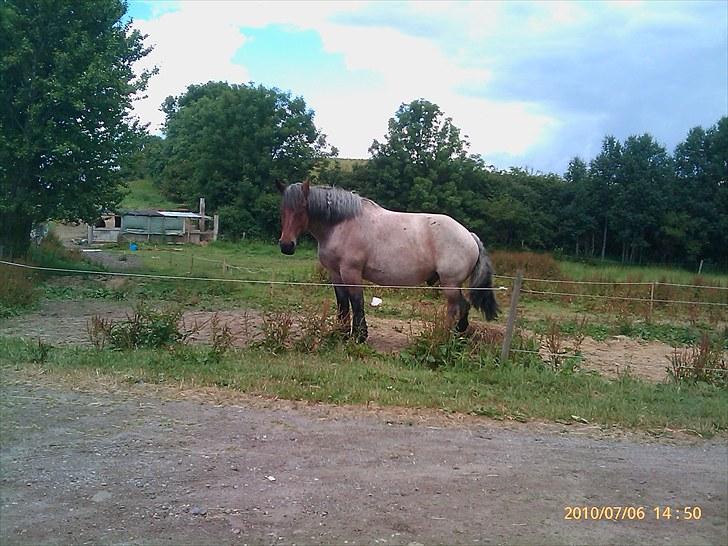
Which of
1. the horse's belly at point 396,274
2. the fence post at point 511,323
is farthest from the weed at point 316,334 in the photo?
the fence post at point 511,323

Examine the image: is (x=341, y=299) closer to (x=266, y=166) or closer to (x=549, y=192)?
(x=549, y=192)

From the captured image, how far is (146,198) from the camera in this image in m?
51.9

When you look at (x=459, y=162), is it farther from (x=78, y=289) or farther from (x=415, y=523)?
(x=415, y=523)

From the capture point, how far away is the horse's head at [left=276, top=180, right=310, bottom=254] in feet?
29.1

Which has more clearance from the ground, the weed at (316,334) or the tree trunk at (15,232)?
the tree trunk at (15,232)

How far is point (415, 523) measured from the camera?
3684 mm

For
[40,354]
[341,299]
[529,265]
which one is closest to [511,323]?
[341,299]

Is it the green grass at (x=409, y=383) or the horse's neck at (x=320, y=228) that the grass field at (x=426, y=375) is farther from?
the horse's neck at (x=320, y=228)

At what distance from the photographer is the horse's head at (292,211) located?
8859 millimetres

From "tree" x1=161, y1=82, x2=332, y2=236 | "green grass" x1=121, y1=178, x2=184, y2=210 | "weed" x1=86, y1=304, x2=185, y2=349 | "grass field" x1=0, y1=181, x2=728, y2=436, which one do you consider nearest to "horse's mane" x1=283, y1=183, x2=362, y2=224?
"grass field" x1=0, y1=181, x2=728, y2=436

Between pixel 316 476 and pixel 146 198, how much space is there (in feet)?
167

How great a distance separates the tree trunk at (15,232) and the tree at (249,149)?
2399 cm

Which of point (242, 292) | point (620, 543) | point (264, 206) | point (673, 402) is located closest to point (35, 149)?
point (242, 292)

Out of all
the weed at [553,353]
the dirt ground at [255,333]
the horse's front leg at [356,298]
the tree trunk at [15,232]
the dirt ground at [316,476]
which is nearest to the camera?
the dirt ground at [316,476]
